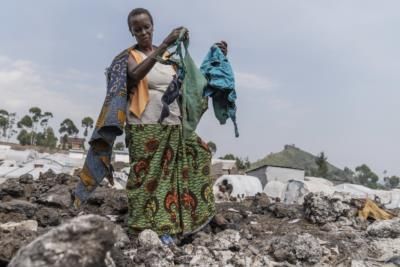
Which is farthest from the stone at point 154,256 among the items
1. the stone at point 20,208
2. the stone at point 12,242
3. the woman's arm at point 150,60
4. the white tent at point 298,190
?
the white tent at point 298,190

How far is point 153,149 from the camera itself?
11.9 ft

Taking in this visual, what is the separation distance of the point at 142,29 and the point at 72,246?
2.34 m

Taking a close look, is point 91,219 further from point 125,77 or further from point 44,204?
point 44,204

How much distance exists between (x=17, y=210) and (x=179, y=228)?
1.61 metres

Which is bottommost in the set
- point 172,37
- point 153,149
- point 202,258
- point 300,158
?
point 202,258

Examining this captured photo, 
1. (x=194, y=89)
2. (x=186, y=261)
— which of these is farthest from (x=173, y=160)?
(x=186, y=261)

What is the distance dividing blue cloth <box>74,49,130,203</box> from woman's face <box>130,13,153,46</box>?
12 centimetres

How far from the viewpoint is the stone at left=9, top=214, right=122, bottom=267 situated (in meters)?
1.48

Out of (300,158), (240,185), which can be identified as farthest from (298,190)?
(300,158)

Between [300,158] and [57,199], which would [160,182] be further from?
[300,158]

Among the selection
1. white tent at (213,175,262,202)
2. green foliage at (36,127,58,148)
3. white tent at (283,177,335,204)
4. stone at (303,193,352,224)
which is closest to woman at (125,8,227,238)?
stone at (303,193,352,224)

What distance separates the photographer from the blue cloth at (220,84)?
396cm

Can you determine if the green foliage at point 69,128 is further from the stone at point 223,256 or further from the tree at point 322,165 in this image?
the stone at point 223,256

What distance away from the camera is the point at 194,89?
12.4 feet
